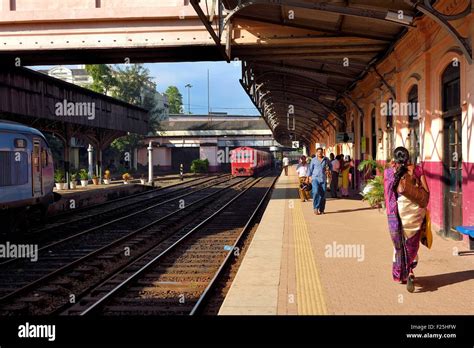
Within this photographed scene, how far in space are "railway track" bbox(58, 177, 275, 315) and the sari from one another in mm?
2756

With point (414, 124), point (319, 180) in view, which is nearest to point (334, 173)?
point (319, 180)

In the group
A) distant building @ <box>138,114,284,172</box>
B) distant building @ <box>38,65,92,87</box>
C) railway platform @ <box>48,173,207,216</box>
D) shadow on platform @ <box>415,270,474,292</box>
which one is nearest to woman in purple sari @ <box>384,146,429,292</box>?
shadow on platform @ <box>415,270,474,292</box>

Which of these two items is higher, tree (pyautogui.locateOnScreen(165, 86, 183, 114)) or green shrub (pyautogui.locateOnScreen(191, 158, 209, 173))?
tree (pyautogui.locateOnScreen(165, 86, 183, 114))

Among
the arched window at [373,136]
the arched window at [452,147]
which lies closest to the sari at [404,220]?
the arched window at [452,147]

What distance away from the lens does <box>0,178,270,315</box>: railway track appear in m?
7.16

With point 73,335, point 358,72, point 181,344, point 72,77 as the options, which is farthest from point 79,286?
point 72,77

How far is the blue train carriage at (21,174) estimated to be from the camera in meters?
11.2

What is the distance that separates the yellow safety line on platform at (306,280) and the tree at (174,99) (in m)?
120

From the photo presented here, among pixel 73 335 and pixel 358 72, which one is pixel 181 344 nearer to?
pixel 73 335

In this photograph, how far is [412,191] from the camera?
5.69 m

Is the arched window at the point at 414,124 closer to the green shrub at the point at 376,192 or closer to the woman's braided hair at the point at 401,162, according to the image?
the green shrub at the point at 376,192

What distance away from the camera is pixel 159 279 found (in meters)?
8.23

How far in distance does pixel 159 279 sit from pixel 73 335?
11.7ft

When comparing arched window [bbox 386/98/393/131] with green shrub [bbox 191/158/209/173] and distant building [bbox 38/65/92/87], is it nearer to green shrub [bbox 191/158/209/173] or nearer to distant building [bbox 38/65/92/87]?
green shrub [bbox 191/158/209/173]
